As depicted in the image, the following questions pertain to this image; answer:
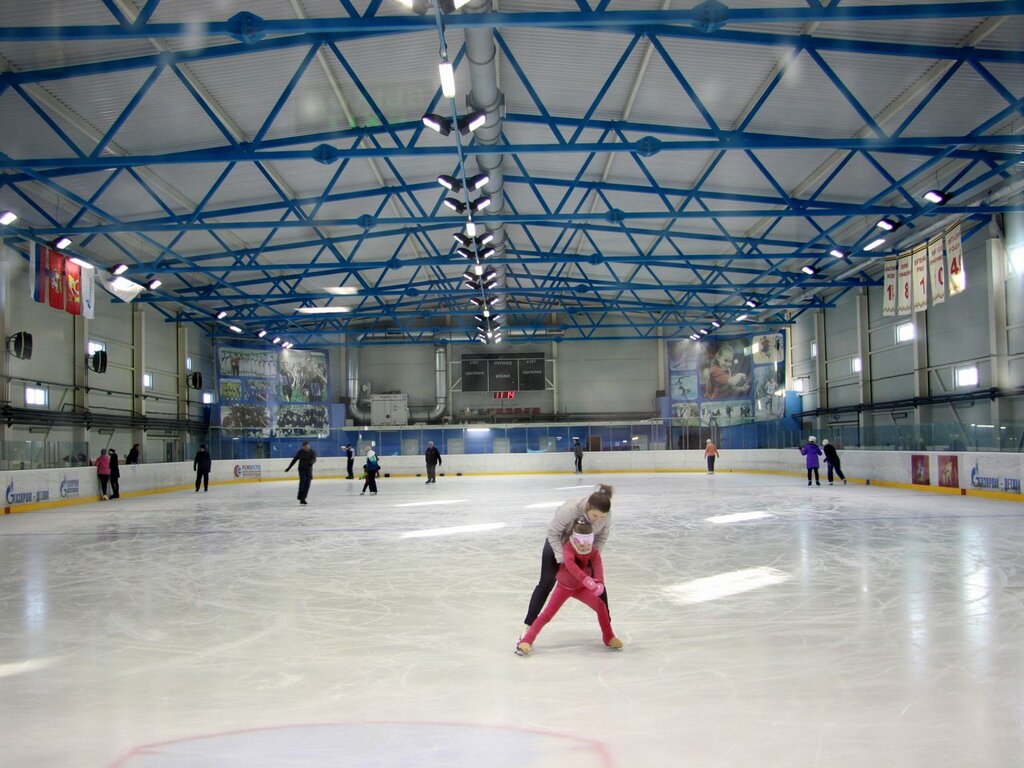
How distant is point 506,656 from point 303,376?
3591cm

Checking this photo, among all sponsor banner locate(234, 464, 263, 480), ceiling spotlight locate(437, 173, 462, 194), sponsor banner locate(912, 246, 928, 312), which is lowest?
sponsor banner locate(234, 464, 263, 480)

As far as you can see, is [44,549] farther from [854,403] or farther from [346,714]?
[854,403]

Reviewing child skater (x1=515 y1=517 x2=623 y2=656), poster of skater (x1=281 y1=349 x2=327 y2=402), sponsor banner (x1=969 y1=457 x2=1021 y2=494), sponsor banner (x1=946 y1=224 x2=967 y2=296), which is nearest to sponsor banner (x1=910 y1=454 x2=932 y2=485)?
sponsor banner (x1=969 y1=457 x2=1021 y2=494)

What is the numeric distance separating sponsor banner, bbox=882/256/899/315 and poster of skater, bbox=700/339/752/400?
660 inches

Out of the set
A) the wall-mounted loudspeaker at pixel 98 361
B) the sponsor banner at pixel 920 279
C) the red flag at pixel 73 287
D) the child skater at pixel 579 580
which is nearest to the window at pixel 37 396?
the wall-mounted loudspeaker at pixel 98 361

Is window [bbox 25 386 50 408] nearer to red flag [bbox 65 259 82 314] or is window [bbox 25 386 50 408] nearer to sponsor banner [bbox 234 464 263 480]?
red flag [bbox 65 259 82 314]

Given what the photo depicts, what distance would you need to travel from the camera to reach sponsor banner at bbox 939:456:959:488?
1919 centimetres

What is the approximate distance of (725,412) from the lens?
39406mm

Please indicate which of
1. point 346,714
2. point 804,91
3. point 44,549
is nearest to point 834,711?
point 346,714

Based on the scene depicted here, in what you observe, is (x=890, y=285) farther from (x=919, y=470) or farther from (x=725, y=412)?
(x=725, y=412)

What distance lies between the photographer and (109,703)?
172 inches

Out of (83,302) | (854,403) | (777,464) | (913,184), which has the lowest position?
(777,464)

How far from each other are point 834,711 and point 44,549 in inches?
464

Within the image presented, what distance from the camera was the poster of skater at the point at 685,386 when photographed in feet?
131
